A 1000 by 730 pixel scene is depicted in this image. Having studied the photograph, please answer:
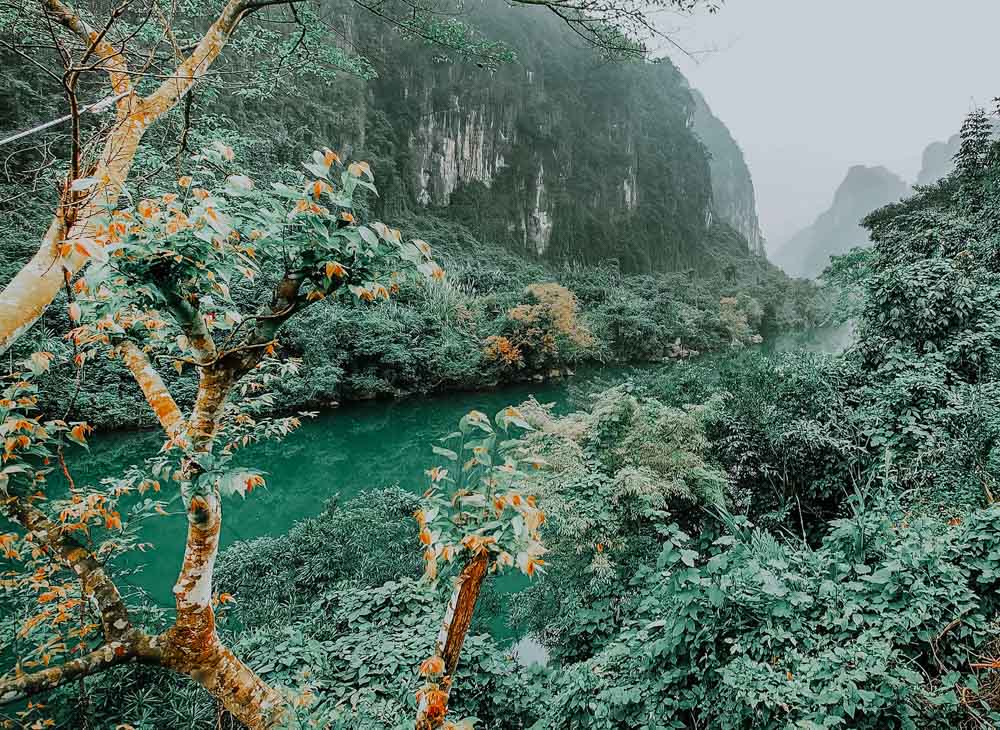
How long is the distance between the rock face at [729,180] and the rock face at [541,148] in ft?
63.5

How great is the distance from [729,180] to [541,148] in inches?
2333

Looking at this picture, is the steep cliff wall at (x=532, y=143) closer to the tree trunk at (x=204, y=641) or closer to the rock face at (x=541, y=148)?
the rock face at (x=541, y=148)

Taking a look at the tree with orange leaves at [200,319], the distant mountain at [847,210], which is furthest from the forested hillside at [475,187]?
the distant mountain at [847,210]

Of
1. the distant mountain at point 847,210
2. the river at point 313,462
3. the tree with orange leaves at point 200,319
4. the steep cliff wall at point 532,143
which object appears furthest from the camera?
the distant mountain at point 847,210

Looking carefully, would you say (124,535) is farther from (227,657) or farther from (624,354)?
(624,354)

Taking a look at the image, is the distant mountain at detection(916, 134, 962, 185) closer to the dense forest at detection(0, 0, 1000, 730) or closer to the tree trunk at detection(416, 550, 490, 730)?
the dense forest at detection(0, 0, 1000, 730)

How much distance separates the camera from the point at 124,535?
212 cm

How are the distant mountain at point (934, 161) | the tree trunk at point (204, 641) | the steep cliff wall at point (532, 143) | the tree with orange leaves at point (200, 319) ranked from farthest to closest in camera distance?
the distant mountain at point (934, 161)
the steep cliff wall at point (532, 143)
the tree trunk at point (204, 641)
the tree with orange leaves at point (200, 319)

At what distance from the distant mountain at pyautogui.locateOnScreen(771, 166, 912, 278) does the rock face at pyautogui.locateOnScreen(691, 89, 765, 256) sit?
18475 mm

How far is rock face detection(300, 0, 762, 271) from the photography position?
122 ft

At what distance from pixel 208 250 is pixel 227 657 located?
1391 millimetres

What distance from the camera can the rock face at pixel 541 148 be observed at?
37062 millimetres

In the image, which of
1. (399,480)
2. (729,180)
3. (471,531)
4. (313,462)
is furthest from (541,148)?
(729,180)

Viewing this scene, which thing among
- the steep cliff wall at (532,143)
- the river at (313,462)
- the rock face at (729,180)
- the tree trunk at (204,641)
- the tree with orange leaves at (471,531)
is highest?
the rock face at (729,180)
